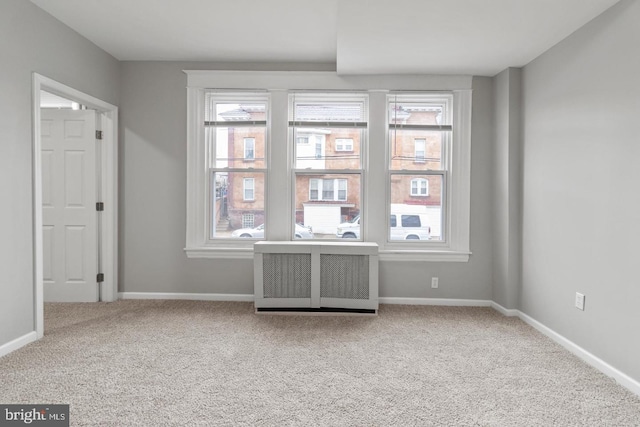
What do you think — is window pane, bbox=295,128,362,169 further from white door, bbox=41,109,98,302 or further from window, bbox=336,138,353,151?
white door, bbox=41,109,98,302

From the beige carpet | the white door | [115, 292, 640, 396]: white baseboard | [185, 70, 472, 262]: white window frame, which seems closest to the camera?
the beige carpet

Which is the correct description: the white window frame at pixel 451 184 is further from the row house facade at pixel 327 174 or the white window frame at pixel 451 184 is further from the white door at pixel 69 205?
the white door at pixel 69 205

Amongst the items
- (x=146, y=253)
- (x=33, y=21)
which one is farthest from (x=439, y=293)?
(x=33, y=21)

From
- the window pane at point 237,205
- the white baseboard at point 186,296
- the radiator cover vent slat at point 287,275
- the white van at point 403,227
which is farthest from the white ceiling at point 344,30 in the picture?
the white baseboard at point 186,296

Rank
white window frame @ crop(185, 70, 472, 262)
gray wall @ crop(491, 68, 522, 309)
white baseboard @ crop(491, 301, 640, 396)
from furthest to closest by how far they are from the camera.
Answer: white window frame @ crop(185, 70, 472, 262) < gray wall @ crop(491, 68, 522, 309) < white baseboard @ crop(491, 301, 640, 396)

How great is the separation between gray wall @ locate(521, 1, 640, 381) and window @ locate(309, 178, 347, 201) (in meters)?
1.79

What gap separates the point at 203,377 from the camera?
Answer: 8.11 feet

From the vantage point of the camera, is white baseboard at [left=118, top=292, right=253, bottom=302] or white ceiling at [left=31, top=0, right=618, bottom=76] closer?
white ceiling at [left=31, top=0, right=618, bottom=76]

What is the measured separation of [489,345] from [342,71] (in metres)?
2.86

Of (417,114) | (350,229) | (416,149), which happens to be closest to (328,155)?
(350,229)

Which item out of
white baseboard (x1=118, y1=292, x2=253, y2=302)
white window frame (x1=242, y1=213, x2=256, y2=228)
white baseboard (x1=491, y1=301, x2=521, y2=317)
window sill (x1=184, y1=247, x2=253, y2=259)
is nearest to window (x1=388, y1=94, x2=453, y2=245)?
white baseboard (x1=491, y1=301, x2=521, y2=317)

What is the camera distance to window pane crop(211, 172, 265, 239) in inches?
168

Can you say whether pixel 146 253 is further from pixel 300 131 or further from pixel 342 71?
pixel 342 71

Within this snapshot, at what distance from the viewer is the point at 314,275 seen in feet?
12.6
